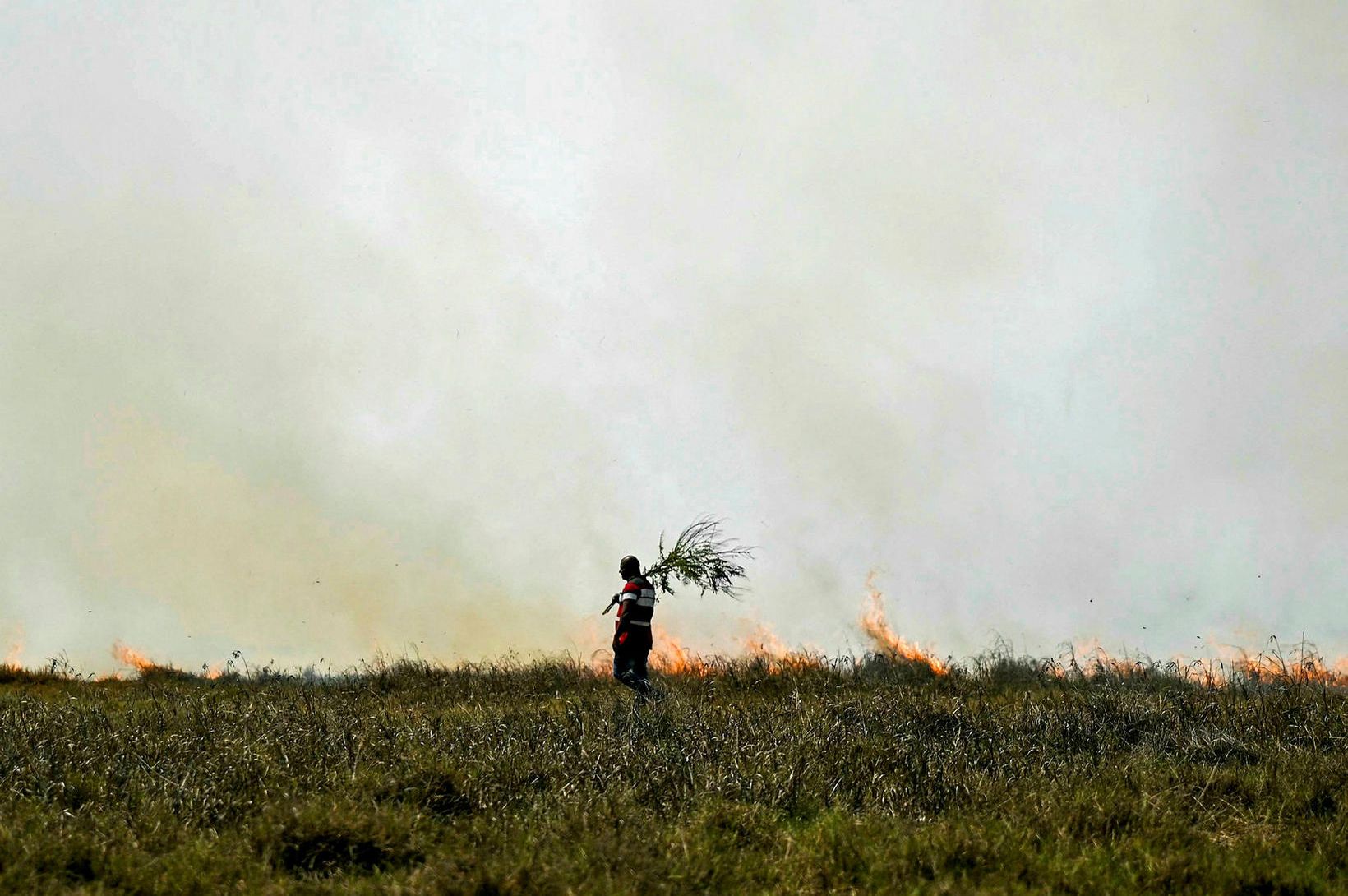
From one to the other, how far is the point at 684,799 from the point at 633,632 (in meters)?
6.47

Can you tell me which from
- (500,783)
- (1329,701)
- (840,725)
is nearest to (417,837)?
(500,783)

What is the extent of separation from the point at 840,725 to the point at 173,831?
209 inches

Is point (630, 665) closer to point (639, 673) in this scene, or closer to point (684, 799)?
point (639, 673)

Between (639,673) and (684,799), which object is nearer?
(684,799)

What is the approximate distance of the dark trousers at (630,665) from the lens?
514 inches

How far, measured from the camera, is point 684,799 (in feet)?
22.0

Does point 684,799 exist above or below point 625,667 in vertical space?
below

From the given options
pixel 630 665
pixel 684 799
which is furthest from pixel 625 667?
pixel 684 799

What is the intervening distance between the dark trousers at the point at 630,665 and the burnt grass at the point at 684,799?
213cm

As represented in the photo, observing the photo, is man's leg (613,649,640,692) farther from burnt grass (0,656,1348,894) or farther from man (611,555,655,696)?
burnt grass (0,656,1348,894)

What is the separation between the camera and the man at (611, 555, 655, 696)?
1312cm

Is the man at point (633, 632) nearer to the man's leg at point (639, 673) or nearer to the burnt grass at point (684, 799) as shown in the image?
the man's leg at point (639, 673)

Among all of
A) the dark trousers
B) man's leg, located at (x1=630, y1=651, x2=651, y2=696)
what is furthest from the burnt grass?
the dark trousers

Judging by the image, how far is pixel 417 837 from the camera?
227 inches
